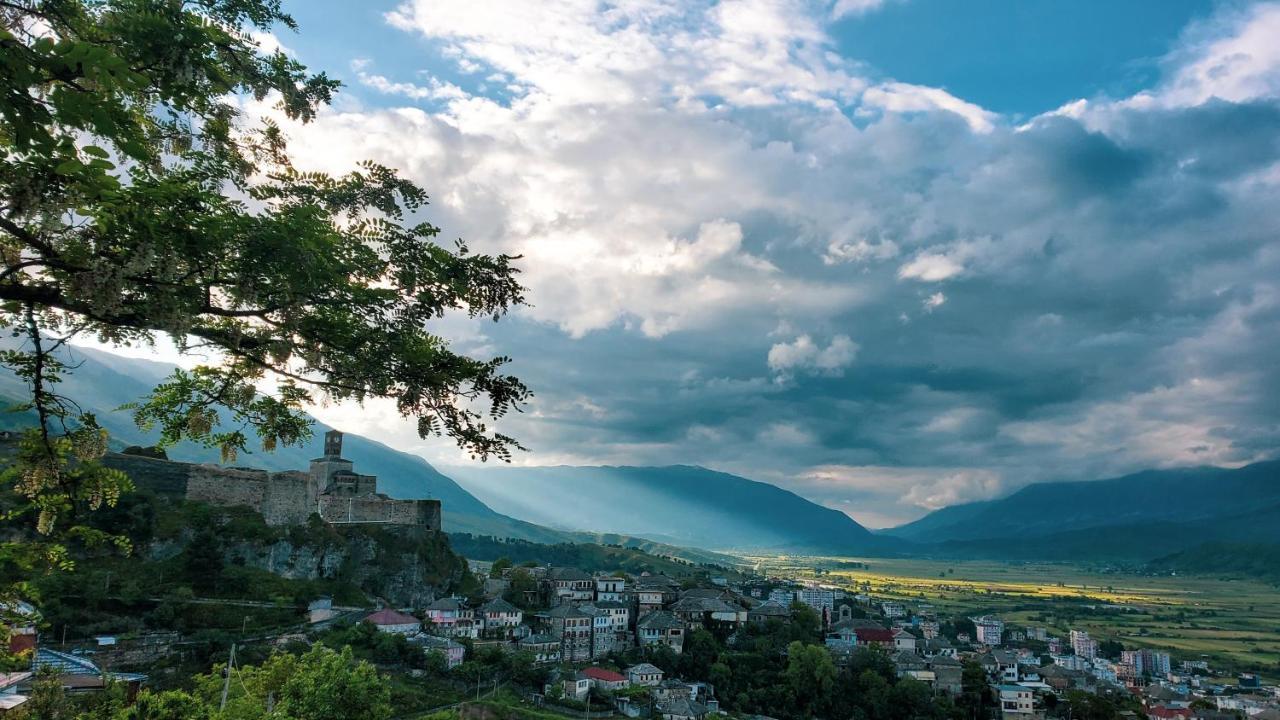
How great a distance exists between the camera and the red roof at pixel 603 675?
75250mm

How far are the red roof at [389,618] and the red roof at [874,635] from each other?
6144 cm

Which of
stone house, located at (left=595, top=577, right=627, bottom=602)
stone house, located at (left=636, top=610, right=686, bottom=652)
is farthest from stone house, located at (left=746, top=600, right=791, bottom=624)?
stone house, located at (left=595, top=577, right=627, bottom=602)

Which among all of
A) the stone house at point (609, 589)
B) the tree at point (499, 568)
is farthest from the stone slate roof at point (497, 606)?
the tree at point (499, 568)

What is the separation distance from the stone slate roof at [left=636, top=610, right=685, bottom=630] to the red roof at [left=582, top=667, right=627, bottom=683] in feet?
45.3

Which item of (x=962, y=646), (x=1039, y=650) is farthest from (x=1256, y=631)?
(x=962, y=646)

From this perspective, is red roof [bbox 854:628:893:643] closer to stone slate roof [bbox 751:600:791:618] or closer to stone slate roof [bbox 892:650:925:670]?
stone slate roof [bbox 892:650:925:670]

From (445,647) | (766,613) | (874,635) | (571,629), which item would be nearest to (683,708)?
(571,629)

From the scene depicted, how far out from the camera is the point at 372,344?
9.06m

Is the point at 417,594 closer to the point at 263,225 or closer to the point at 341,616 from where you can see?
the point at 341,616

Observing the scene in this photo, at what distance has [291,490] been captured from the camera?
77.1 metres

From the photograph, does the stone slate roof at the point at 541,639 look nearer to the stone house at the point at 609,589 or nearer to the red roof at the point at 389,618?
the red roof at the point at 389,618

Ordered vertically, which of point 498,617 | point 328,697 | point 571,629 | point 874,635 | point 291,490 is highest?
point 291,490

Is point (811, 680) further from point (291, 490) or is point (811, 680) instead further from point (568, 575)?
point (291, 490)

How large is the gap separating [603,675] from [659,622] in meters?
17.1
